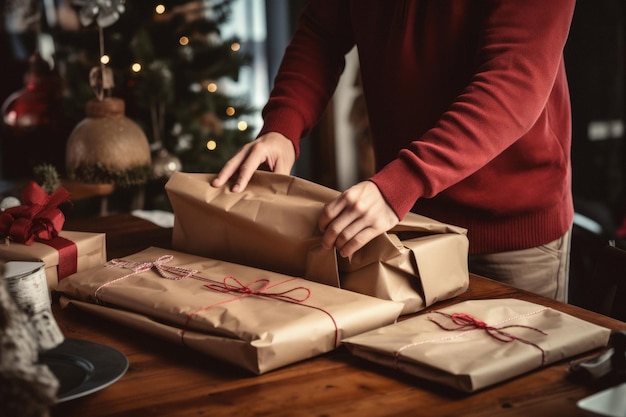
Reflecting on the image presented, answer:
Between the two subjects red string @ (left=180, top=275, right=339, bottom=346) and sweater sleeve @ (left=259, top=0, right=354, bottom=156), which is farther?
sweater sleeve @ (left=259, top=0, right=354, bottom=156)

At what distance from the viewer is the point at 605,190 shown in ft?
10.3

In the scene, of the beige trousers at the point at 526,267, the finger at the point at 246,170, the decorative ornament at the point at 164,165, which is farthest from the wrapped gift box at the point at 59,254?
the decorative ornament at the point at 164,165

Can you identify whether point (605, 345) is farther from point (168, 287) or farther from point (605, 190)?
point (605, 190)

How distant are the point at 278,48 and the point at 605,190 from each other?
7.15 feet

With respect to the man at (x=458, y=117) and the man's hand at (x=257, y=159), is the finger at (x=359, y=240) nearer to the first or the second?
the man at (x=458, y=117)

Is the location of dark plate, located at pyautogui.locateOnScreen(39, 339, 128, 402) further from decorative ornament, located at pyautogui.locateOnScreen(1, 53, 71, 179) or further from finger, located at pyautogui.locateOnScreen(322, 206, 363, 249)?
decorative ornament, located at pyautogui.locateOnScreen(1, 53, 71, 179)

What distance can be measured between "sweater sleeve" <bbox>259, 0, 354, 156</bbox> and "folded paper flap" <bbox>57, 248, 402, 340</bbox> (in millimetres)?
492

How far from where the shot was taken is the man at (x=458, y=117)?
1.21 metres

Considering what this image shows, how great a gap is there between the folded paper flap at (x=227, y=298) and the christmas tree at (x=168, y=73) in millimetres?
1779

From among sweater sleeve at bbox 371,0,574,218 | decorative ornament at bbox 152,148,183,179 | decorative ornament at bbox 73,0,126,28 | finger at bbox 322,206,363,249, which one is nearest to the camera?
finger at bbox 322,206,363,249

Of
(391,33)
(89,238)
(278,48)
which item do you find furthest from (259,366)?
(278,48)

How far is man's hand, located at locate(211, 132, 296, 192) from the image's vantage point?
129cm

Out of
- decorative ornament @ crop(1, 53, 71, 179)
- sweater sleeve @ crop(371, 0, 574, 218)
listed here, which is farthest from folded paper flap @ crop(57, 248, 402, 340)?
decorative ornament @ crop(1, 53, 71, 179)

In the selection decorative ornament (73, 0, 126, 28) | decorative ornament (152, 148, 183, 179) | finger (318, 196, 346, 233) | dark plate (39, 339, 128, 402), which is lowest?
decorative ornament (152, 148, 183, 179)
